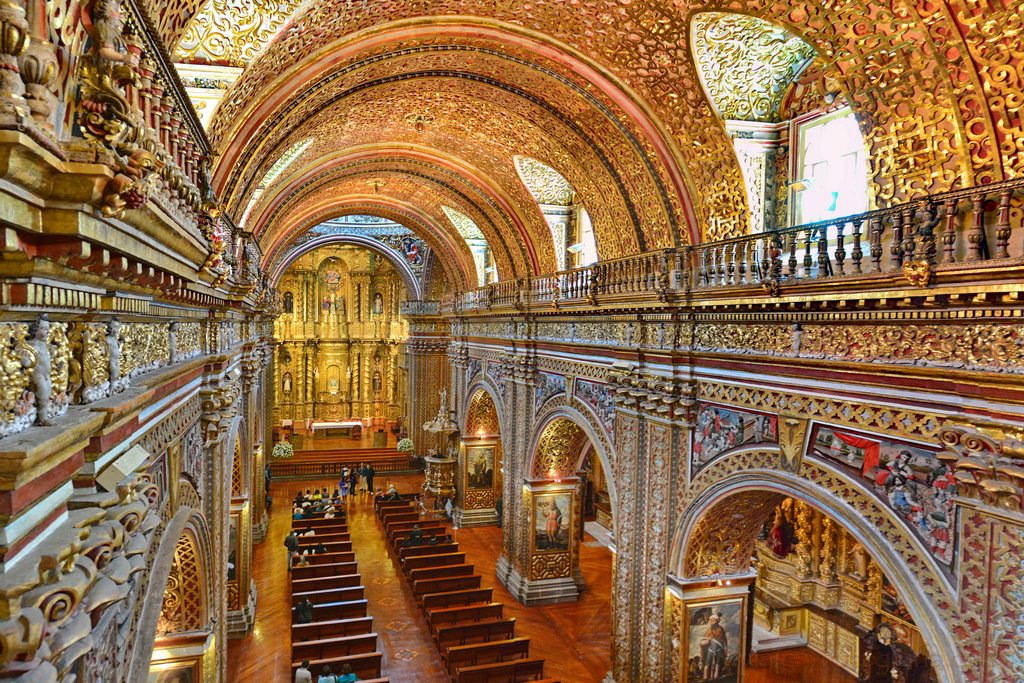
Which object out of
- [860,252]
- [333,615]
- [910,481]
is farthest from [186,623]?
[860,252]

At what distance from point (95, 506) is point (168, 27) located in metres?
3.46

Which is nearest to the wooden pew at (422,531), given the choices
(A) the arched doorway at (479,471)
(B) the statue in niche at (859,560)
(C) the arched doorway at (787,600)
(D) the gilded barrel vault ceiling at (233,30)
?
(A) the arched doorway at (479,471)

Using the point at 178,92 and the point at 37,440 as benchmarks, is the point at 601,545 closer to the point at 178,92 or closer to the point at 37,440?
the point at 178,92

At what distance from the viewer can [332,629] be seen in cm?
1194

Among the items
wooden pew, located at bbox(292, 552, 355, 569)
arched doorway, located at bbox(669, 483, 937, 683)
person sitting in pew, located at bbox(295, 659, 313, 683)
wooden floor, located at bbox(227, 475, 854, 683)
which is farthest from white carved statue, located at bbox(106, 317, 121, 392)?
wooden pew, located at bbox(292, 552, 355, 569)

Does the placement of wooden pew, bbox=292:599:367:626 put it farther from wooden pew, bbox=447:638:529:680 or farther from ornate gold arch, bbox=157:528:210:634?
ornate gold arch, bbox=157:528:210:634

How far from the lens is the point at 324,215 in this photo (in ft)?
71.2

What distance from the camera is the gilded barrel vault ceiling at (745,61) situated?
7633 mm

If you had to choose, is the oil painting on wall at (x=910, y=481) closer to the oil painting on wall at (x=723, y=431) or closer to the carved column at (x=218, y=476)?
the oil painting on wall at (x=723, y=431)

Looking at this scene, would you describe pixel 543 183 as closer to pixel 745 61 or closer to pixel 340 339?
pixel 745 61

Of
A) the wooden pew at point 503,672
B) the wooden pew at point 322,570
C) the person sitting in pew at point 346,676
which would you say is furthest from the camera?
the wooden pew at point 322,570

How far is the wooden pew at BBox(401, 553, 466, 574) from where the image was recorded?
15.5 metres

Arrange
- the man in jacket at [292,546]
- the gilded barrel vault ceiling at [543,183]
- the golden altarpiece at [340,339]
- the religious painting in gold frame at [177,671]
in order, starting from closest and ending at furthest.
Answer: the religious painting in gold frame at [177,671]
the gilded barrel vault ceiling at [543,183]
the man in jacket at [292,546]
the golden altarpiece at [340,339]

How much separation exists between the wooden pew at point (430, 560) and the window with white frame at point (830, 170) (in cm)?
1110
